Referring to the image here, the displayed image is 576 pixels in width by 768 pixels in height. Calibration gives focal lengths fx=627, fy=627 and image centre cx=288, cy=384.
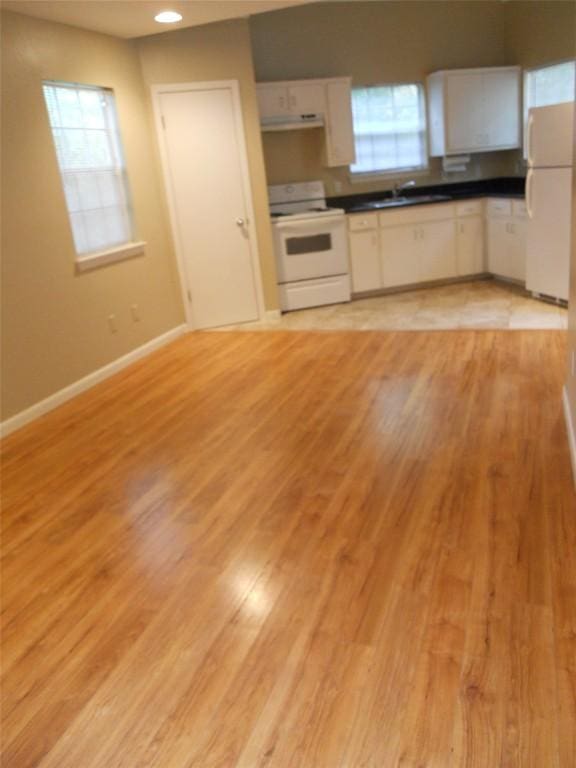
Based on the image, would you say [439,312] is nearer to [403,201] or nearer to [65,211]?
[403,201]

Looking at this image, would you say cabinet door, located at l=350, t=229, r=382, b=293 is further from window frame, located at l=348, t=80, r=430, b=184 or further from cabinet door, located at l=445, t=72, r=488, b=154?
cabinet door, located at l=445, t=72, r=488, b=154

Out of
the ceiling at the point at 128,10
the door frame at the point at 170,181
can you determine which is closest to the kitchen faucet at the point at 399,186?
the door frame at the point at 170,181

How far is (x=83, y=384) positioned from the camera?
4.30 metres

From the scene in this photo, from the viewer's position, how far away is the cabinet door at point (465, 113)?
20.4 feet

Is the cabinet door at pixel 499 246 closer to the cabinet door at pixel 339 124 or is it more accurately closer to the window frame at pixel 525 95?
the window frame at pixel 525 95

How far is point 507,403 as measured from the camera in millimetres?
3340

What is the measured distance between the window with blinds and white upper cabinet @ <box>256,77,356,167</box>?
1826 millimetres

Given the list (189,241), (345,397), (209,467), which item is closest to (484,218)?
A: (189,241)

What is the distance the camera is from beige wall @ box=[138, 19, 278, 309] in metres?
4.89

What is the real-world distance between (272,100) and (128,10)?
2113 millimetres

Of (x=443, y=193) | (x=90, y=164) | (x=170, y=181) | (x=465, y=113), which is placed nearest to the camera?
(x=90, y=164)

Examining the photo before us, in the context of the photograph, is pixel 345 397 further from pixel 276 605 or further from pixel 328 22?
pixel 328 22

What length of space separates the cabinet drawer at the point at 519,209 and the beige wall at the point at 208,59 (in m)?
2.38

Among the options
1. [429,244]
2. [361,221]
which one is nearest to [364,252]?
[361,221]
